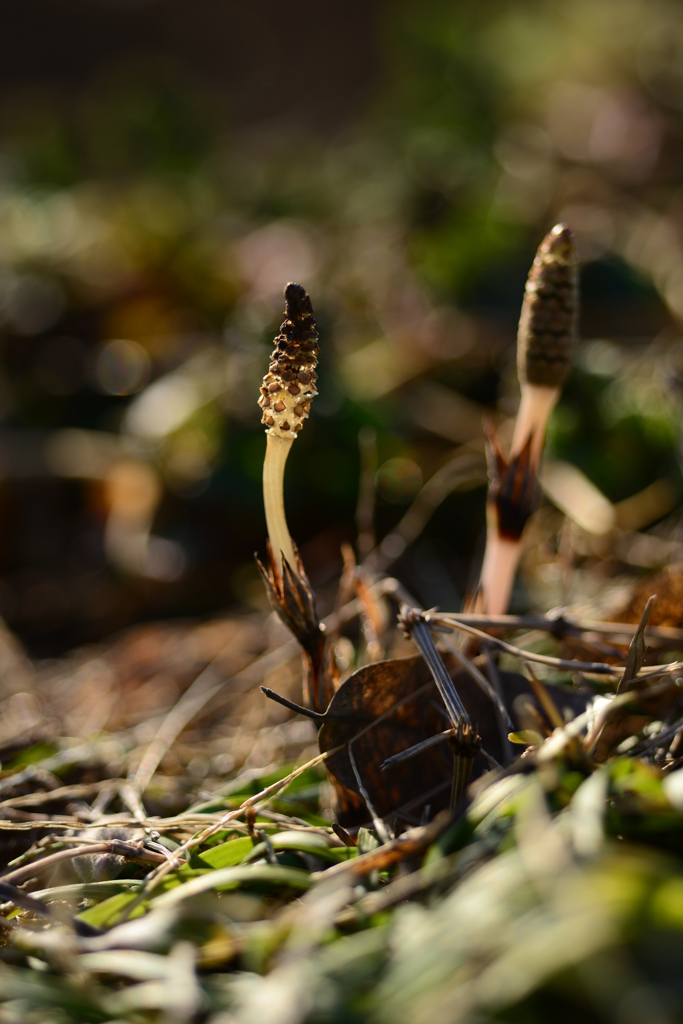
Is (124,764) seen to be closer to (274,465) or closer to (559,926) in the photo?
(274,465)

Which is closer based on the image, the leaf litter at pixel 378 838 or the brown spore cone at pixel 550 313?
the leaf litter at pixel 378 838

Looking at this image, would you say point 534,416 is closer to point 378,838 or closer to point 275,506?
point 275,506

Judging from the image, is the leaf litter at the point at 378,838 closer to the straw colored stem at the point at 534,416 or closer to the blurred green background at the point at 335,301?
the straw colored stem at the point at 534,416

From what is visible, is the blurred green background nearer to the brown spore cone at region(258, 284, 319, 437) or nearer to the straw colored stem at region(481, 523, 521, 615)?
the straw colored stem at region(481, 523, 521, 615)

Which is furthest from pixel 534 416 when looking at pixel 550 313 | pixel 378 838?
pixel 378 838

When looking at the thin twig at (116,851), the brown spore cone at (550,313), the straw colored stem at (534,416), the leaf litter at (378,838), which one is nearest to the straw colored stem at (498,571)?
the leaf litter at (378,838)
